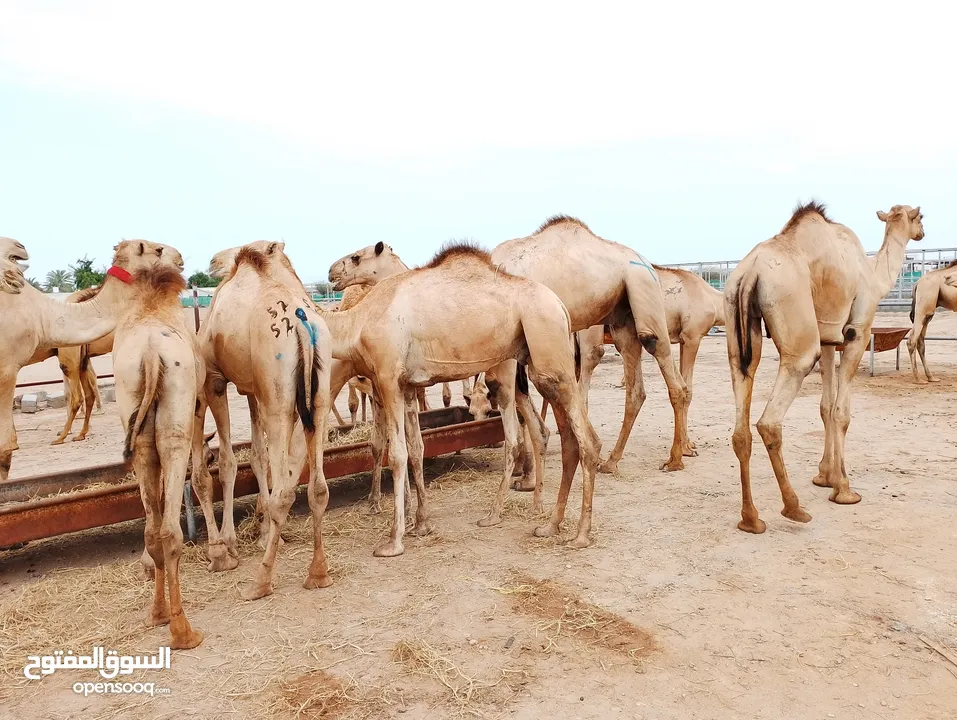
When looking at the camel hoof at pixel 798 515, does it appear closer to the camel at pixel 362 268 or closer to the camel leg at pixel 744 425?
the camel leg at pixel 744 425

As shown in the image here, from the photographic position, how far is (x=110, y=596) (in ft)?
14.0

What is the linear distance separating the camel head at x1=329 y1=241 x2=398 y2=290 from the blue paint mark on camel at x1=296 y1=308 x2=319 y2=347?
2.52 metres

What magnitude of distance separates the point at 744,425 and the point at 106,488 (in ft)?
16.6

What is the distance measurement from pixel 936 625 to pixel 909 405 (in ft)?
24.5

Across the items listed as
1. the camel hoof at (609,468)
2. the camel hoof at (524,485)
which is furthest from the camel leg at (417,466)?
the camel hoof at (609,468)

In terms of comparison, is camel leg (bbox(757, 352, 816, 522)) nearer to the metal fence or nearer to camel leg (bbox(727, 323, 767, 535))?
camel leg (bbox(727, 323, 767, 535))

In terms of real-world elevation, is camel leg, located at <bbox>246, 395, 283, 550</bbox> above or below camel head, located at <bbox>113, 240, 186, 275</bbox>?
below

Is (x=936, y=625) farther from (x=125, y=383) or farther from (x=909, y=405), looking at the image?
(x=909, y=405)

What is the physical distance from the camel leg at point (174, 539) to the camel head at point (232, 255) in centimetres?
177

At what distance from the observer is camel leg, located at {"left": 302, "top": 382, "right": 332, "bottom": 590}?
434 cm

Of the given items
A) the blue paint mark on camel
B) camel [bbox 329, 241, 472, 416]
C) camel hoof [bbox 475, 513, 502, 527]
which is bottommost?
camel hoof [bbox 475, 513, 502, 527]

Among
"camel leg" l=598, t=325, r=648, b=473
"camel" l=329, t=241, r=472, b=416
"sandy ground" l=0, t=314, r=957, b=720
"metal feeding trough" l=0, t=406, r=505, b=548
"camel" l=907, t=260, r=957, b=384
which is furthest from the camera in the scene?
"camel" l=907, t=260, r=957, b=384

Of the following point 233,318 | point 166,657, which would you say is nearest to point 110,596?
point 166,657

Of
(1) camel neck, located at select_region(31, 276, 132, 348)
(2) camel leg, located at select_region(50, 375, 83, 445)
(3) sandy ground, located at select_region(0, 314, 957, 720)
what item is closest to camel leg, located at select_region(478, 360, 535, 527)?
(3) sandy ground, located at select_region(0, 314, 957, 720)
